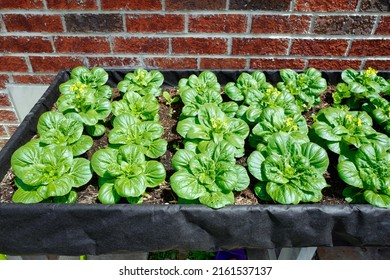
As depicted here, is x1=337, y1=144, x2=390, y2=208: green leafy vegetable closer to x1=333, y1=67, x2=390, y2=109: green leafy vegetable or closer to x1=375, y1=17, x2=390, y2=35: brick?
x1=333, y1=67, x2=390, y2=109: green leafy vegetable

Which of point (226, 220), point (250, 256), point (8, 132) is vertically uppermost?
point (226, 220)

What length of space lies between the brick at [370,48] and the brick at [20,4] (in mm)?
1539

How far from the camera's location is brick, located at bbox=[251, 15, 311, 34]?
1.60 m

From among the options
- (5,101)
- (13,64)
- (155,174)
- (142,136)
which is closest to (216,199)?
(155,174)

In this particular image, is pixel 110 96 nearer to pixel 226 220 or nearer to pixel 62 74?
pixel 62 74

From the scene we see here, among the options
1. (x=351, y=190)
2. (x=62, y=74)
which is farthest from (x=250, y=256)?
(x=62, y=74)

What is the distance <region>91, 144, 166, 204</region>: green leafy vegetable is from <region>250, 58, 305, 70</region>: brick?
34.3 inches

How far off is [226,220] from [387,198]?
55cm

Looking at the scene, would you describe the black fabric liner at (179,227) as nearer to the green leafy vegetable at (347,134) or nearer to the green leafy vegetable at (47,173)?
the green leafy vegetable at (47,173)

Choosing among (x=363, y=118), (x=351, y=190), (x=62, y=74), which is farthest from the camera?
(x=62, y=74)

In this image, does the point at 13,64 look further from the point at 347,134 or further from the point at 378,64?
the point at 378,64

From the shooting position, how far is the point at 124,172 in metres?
1.16

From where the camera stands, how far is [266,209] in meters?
1.10

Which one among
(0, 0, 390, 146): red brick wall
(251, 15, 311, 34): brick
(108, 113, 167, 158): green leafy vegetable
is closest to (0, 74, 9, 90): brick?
(0, 0, 390, 146): red brick wall
